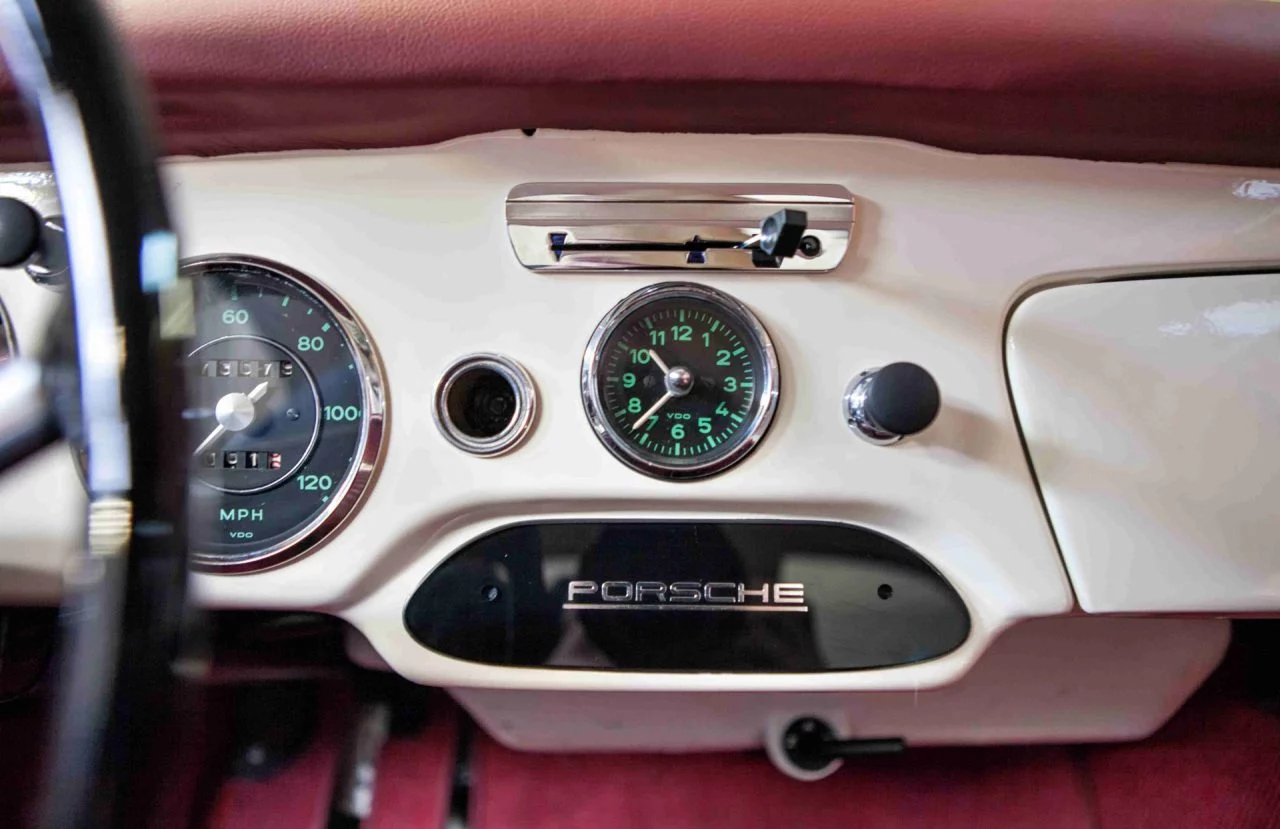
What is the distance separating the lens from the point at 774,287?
812 mm

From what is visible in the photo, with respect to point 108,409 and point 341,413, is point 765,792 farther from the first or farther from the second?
point 108,409

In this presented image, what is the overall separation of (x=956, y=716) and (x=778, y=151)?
2.51 ft

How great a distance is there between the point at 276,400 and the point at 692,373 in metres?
0.41

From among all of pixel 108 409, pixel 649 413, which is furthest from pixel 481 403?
pixel 108 409

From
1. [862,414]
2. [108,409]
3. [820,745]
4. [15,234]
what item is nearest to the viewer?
[108,409]

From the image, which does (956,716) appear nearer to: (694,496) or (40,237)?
(694,496)

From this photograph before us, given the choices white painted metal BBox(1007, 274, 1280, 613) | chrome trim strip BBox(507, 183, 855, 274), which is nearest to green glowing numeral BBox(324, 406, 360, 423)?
chrome trim strip BBox(507, 183, 855, 274)

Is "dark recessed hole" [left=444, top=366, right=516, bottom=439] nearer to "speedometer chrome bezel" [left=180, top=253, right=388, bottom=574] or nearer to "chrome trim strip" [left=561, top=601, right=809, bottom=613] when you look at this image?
"speedometer chrome bezel" [left=180, top=253, right=388, bottom=574]

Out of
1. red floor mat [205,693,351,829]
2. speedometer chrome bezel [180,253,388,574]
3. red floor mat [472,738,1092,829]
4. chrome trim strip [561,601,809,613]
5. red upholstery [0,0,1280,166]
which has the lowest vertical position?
red floor mat [205,693,351,829]

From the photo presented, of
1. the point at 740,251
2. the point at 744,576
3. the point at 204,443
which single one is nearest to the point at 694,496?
the point at 744,576

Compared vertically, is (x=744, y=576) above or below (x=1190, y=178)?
below

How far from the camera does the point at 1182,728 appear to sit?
113 centimetres

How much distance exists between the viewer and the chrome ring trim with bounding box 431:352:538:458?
2.64 ft

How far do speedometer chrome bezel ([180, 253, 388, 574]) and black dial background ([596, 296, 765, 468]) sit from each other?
220 millimetres
